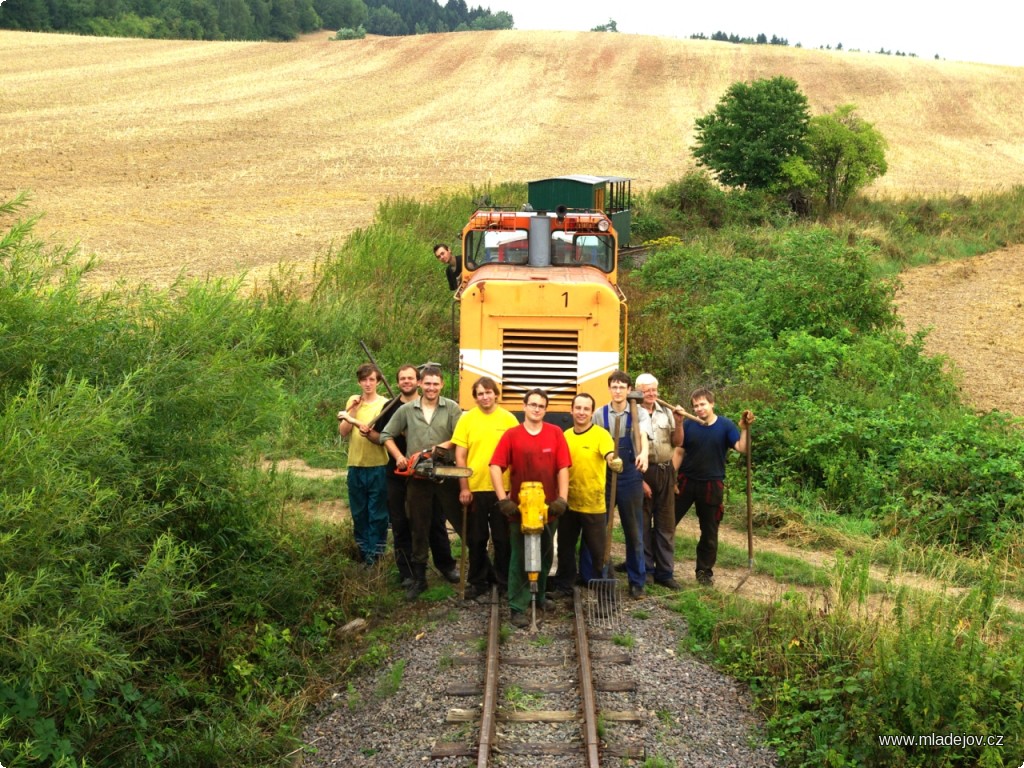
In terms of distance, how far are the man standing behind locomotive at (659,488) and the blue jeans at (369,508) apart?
2.34m

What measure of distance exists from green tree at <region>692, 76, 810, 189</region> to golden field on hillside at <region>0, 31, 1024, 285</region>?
16.0 ft

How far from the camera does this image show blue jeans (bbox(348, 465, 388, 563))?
9.86 m

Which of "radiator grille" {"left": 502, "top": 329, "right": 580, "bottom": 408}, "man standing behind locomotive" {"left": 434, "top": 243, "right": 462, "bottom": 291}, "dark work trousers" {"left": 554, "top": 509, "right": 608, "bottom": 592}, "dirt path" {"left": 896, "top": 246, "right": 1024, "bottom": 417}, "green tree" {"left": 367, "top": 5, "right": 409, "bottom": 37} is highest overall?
"green tree" {"left": 367, "top": 5, "right": 409, "bottom": 37}

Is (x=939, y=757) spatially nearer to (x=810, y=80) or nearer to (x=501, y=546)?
(x=501, y=546)

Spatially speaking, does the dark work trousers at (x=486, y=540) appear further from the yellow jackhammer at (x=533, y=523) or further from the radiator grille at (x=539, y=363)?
the radiator grille at (x=539, y=363)

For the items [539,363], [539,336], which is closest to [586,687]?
[539,363]

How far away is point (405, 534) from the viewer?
390 inches

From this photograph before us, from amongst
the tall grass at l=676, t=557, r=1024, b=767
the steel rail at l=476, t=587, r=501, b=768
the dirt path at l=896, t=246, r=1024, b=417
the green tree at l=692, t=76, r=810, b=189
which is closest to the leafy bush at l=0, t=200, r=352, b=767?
the steel rail at l=476, t=587, r=501, b=768

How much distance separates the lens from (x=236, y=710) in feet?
25.9

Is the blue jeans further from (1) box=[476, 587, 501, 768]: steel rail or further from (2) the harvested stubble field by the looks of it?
(2) the harvested stubble field

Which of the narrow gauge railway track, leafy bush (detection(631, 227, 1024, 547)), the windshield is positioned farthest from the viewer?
the windshield

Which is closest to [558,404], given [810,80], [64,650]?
[64,650]

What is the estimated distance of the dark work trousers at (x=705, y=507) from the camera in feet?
Result: 31.7

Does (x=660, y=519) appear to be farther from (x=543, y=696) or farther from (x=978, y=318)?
(x=978, y=318)
